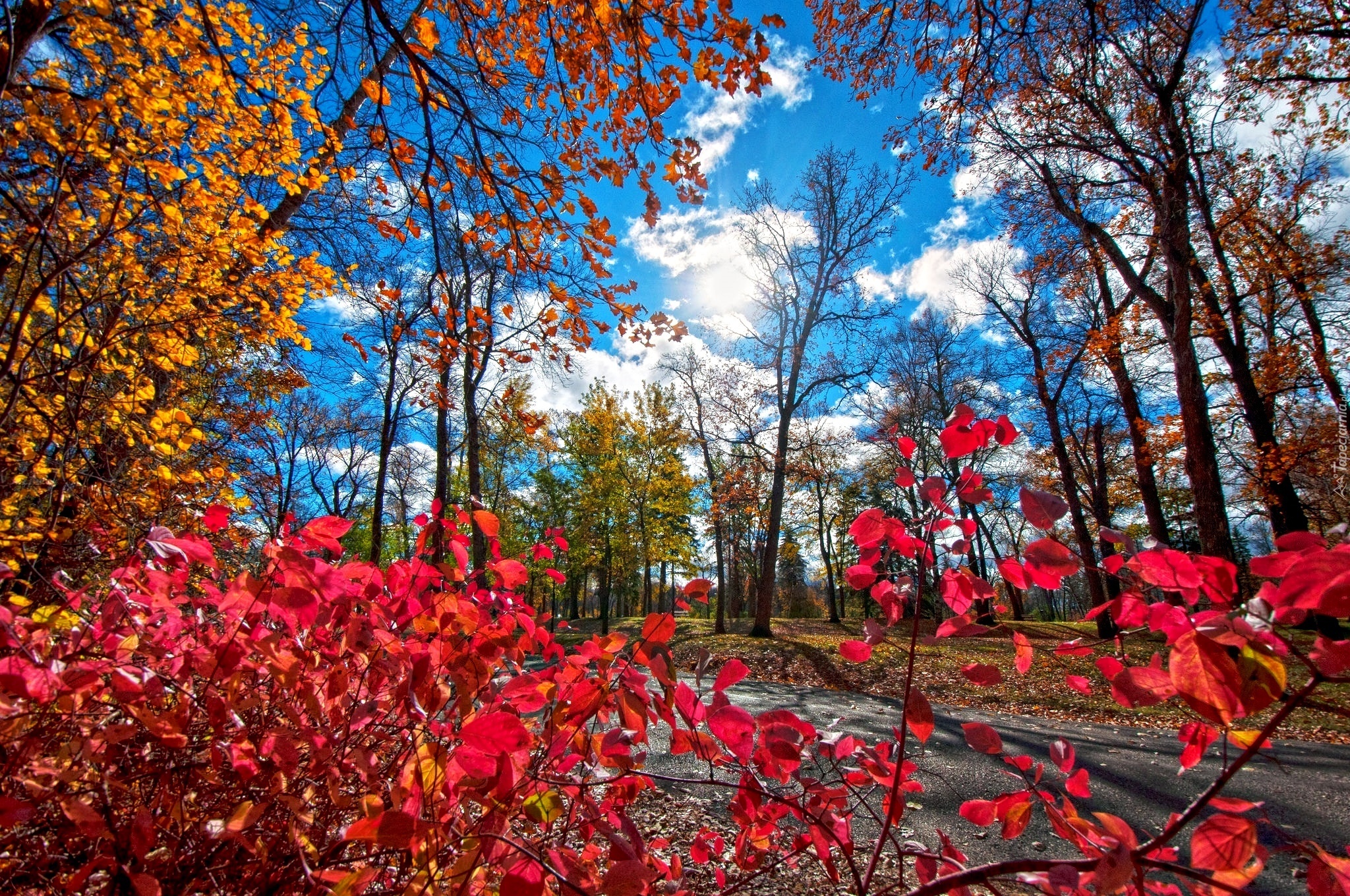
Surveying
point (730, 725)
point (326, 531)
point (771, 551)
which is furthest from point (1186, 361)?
point (326, 531)

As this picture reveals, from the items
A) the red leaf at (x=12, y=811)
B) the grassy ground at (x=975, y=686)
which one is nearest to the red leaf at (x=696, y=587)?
the red leaf at (x=12, y=811)

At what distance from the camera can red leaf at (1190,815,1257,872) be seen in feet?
2.18

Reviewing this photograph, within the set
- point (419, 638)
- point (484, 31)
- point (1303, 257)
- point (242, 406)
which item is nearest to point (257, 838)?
point (419, 638)

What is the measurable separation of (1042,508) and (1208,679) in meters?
0.31

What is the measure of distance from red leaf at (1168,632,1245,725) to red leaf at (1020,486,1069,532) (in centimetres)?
23

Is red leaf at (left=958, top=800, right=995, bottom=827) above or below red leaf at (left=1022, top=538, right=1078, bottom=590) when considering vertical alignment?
below

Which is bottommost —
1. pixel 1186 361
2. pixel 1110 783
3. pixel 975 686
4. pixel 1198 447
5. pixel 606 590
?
pixel 975 686

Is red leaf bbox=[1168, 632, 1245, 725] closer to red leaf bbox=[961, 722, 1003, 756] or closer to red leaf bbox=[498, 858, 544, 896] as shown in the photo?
red leaf bbox=[961, 722, 1003, 756]

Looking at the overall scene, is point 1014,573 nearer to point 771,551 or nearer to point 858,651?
point 858,651

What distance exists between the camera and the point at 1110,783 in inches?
155

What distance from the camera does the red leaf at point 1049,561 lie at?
908 millimetres

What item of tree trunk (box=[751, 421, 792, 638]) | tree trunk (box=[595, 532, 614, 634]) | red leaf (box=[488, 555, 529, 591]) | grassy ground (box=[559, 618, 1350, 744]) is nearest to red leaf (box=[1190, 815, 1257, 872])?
red leaf (box=[488, 555, 529, 591])

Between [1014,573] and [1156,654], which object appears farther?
[1014,573]

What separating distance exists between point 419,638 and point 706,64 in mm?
2547
